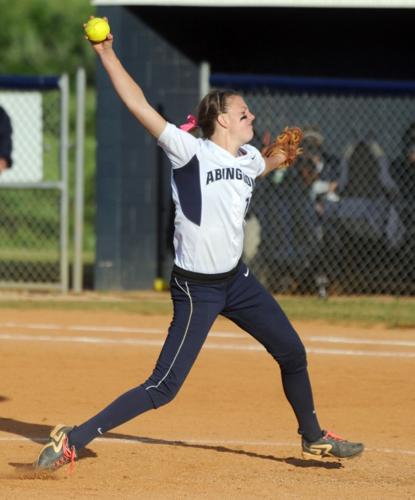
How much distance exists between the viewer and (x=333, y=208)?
1368 centimetres

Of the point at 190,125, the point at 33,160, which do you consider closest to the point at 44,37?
the point at 33,160

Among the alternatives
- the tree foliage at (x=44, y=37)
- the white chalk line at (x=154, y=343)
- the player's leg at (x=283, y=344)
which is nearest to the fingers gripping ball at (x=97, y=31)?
the player's leg at (x=283, y=344)

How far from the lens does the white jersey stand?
6.00m

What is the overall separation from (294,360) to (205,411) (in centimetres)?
182

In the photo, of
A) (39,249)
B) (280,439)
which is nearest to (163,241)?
(39,249)

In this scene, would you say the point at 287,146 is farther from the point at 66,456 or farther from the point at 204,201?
the point at 66,456

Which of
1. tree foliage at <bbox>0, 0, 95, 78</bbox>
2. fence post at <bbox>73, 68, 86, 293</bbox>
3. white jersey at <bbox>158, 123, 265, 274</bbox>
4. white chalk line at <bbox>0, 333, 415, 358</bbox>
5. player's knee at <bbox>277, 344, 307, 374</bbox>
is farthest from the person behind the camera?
tree foliage at <bbox>0, 0, 95, 78</bbox>

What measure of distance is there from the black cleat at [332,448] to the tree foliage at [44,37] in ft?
61.0

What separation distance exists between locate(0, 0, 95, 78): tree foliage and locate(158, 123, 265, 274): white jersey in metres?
18.6

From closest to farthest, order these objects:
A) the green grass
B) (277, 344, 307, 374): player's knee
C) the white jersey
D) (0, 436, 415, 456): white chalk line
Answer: the white jersey < (277, 344, 307, 374): player's knee < (0, 436, 415, 456): white chalk line < the green grass

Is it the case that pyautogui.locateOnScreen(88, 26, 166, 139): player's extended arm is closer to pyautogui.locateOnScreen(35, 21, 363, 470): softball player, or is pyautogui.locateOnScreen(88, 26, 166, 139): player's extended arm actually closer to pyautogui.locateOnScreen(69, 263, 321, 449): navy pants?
pyautogui.locateOnScreen(35, 21, 363, 470): softball player

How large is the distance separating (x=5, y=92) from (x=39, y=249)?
472 centimetres

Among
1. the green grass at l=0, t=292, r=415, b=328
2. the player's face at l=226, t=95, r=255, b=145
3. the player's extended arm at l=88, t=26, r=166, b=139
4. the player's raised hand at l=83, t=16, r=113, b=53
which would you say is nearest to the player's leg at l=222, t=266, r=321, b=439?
the player's face at l=226, t=95, r=255, b=145

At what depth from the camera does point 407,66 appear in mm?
15328
